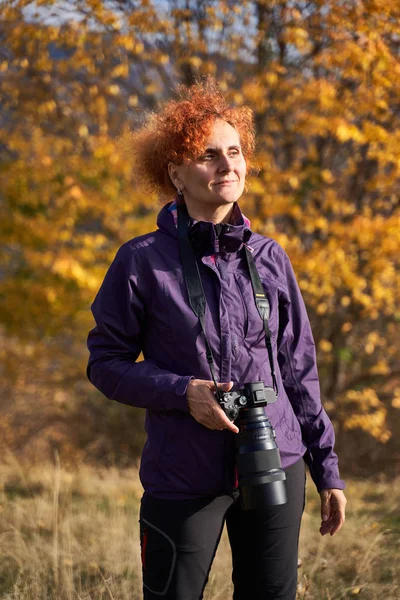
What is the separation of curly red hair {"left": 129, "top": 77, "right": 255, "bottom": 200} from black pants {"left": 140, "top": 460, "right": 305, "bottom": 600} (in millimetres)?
899

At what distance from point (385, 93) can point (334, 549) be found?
3.37 metres

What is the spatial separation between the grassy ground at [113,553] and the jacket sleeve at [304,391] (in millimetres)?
1078

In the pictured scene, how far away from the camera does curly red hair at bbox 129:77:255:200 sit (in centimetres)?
192

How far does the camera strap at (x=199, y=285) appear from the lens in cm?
176

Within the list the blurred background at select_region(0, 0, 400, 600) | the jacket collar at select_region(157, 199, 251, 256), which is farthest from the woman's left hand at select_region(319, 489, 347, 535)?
the blurred background at select_region(0, 0, 400, 600)

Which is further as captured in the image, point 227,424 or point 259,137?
point 259,137

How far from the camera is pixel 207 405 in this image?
1646mm

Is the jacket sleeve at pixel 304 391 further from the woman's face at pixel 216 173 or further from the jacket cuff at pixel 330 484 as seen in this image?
the woman's face at pixel 216 173

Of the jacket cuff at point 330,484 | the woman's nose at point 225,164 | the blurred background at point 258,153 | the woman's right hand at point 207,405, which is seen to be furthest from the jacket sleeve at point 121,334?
the blurred background at point 258,153

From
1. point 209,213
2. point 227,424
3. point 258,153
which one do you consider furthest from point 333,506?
point 258,153

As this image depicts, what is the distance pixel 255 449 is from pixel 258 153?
4.34m

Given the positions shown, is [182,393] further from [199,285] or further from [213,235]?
[213,235]

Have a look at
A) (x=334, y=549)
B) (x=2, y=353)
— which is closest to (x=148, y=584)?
(x=334, y=549)

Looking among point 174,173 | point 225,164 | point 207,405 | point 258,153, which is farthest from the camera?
point 258,153
